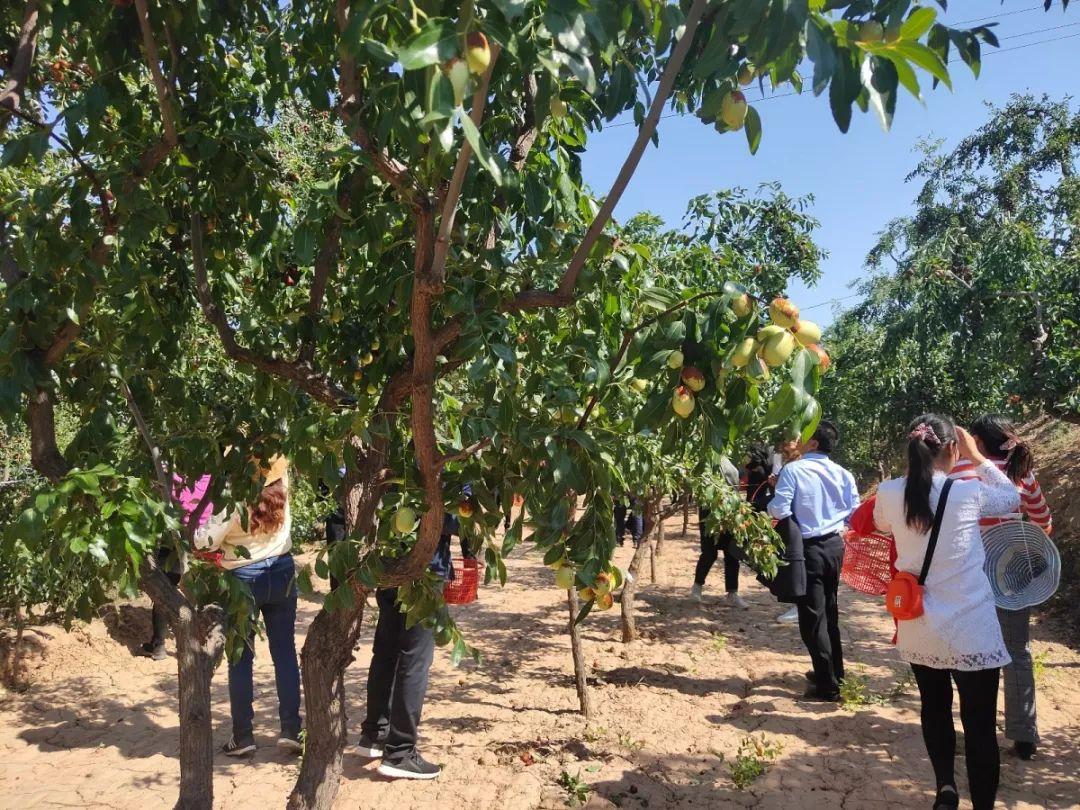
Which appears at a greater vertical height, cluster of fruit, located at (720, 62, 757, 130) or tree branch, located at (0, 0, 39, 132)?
tree branch, located at (0, 0, 39, 132)

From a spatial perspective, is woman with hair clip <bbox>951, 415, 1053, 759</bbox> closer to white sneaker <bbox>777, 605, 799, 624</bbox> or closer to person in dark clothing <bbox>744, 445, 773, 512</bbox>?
white sneaker <bbox>777, 605, 799, 624</bbox>

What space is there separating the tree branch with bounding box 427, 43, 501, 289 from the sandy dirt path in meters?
2.49

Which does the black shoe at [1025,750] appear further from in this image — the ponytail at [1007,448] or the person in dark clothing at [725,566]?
the person in dark clothing at [725,566]

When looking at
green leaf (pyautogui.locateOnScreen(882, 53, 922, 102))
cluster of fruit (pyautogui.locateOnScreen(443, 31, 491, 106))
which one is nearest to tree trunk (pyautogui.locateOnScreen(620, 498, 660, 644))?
green leaf (pyautogui.locateOnScreen(882, 53, 922, 102))

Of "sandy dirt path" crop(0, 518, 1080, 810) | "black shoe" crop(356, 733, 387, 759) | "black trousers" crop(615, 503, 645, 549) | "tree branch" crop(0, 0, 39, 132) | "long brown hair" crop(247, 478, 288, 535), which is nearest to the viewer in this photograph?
"tree branch" crop(0, 0, 39, 132)

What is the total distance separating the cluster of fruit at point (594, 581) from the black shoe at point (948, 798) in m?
1.72

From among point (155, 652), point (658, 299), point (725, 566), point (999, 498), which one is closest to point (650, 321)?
point (658, 299)

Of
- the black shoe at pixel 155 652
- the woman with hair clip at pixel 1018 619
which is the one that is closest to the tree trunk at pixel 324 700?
the woman with hair clip at pixel 1018 619

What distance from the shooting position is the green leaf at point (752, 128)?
55.2 inches

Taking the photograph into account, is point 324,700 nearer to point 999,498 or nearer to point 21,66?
point 21,66

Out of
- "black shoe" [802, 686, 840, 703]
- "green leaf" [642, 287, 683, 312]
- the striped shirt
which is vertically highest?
"green leaf" [642, 287, 683, 312]

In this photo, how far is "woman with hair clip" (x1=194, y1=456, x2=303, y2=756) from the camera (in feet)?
11.9

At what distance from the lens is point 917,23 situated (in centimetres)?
112

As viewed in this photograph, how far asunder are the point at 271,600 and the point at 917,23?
3462 millimetres
